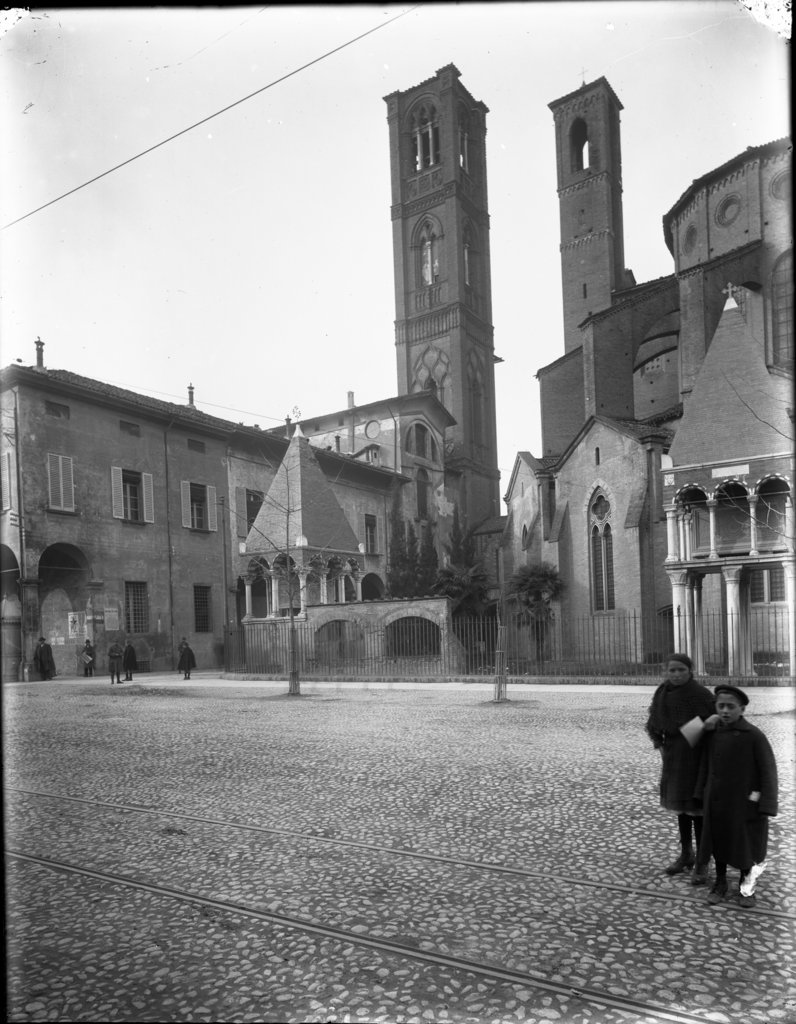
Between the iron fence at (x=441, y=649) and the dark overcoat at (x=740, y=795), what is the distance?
54.8 ft

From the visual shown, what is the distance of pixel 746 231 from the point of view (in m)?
30.0

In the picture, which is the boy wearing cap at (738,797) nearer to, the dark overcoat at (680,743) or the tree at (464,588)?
the dark overcoat at (680,743)

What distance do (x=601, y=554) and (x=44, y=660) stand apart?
2078 centimetres

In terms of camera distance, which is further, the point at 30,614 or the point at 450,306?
the point at 450,306

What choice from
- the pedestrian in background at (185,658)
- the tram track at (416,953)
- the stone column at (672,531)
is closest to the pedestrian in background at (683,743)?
the tram track at (416,953)

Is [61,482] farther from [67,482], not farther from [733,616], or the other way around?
[733,616]

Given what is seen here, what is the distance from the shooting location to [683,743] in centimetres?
490

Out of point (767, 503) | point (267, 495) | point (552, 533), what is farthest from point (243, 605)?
point (767, 503)

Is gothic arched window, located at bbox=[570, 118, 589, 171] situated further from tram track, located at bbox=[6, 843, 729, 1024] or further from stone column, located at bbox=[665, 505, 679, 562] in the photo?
tram track, located at bbox=[6, 843, 729, 1024]

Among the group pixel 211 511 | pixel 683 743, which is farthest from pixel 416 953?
pixel 211 511

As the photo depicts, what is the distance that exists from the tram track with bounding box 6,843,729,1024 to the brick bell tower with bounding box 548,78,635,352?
4777 centimetres

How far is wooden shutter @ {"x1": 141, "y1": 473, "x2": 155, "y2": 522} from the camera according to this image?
13957 mm

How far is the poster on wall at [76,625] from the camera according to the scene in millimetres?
12734

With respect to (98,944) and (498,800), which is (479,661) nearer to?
(498,800)
